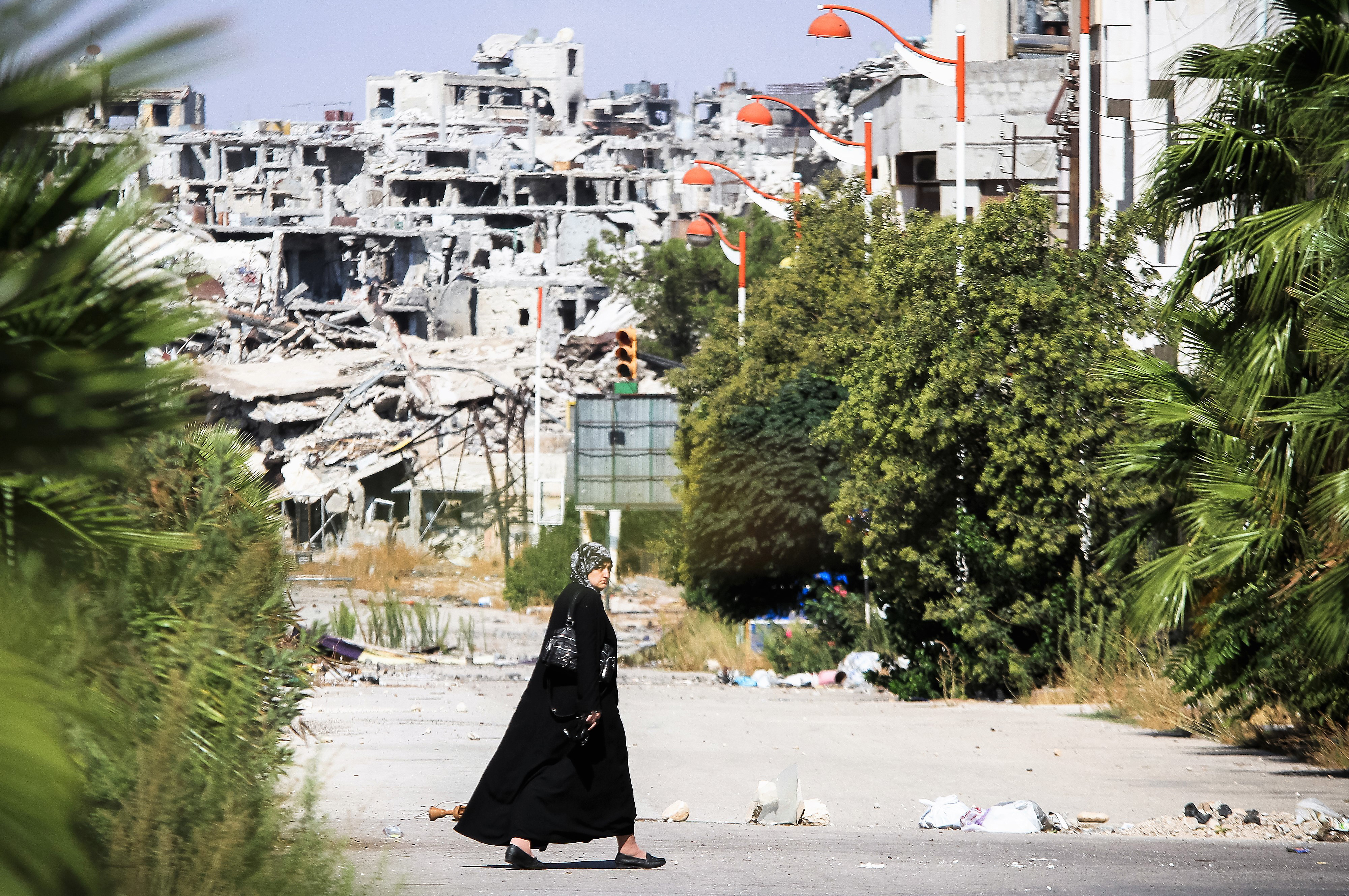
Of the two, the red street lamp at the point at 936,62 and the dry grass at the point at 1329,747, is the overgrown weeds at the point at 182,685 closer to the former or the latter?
the dry grass at the point at 1329,747

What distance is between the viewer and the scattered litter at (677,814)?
8570mm

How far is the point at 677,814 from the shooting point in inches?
338

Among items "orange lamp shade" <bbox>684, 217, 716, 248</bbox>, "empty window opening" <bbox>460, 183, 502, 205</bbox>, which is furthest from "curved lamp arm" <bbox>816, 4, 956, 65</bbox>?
"empty window opening" <bbox>460, 183, 502, 205</bbox>

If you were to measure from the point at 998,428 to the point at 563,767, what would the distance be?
9.10 metres

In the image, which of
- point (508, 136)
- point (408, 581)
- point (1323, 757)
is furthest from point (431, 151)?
point (1323, 757)

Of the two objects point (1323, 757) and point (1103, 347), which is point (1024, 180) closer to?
point (1103, 347)

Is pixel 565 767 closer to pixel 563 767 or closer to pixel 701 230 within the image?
pixel 563 767

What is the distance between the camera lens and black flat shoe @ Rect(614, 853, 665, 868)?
22.7 ft

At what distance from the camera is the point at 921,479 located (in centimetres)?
1544

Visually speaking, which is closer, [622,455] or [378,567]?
[622,455]

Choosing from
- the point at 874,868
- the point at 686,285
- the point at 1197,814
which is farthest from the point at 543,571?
the point at 686,285

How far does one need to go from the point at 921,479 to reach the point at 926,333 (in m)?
1.62

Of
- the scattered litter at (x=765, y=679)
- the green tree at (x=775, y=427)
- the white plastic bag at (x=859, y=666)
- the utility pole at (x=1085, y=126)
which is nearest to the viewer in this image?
the white plastic bag at (x=859, y=666)

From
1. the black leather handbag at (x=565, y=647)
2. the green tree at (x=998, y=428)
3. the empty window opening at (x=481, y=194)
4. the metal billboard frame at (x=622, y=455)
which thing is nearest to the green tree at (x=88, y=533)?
the black leather handbag at (x=565, y=647)
